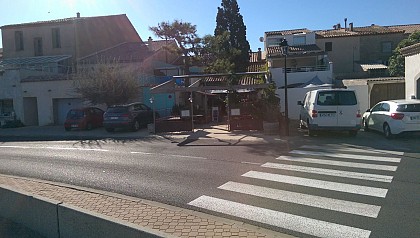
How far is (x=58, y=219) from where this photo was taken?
459 cm

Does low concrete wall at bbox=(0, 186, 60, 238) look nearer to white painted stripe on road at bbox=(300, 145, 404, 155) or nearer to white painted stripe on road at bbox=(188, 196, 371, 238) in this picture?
white painted stripe on road at bbox=(188, 196, 371, 238)

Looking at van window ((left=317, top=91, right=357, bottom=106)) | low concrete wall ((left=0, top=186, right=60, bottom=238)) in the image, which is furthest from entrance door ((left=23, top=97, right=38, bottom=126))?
low concrete wall ((left=0, top=186, right=60, bottom=238))

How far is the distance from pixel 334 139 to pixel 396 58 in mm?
28059

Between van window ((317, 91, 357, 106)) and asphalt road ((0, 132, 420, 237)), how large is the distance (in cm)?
147

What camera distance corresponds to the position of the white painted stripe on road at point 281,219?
178 inches

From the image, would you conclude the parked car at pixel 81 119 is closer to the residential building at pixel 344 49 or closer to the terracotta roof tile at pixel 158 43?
the terracotta roof tile at pixel 158 43

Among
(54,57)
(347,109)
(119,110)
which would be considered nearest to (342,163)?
(347,109)

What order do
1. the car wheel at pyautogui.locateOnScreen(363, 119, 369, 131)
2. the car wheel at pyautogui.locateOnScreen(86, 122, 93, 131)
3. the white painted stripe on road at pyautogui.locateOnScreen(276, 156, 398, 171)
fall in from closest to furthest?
the white painted stripe on road at pyautogui.locateOnScreen(276, 156, 398, 171)
the car wheel at pyautogui.locateOnScreen(363, 119, 369, 131)
the car wheel at pyautogui.locateOnScreen(86, 122, 93, 131)

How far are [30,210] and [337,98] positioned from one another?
11.8 metres

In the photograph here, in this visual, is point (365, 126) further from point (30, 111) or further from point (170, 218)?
point (30, 111)

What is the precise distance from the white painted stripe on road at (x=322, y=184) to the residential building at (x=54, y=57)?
21888 millimetres

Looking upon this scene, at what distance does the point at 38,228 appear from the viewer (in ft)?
15.9

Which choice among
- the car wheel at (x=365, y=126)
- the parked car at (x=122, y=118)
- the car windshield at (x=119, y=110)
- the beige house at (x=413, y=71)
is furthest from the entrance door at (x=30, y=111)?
the beige house at (x=413, y=71)

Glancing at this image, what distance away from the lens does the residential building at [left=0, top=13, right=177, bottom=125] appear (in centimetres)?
2750
